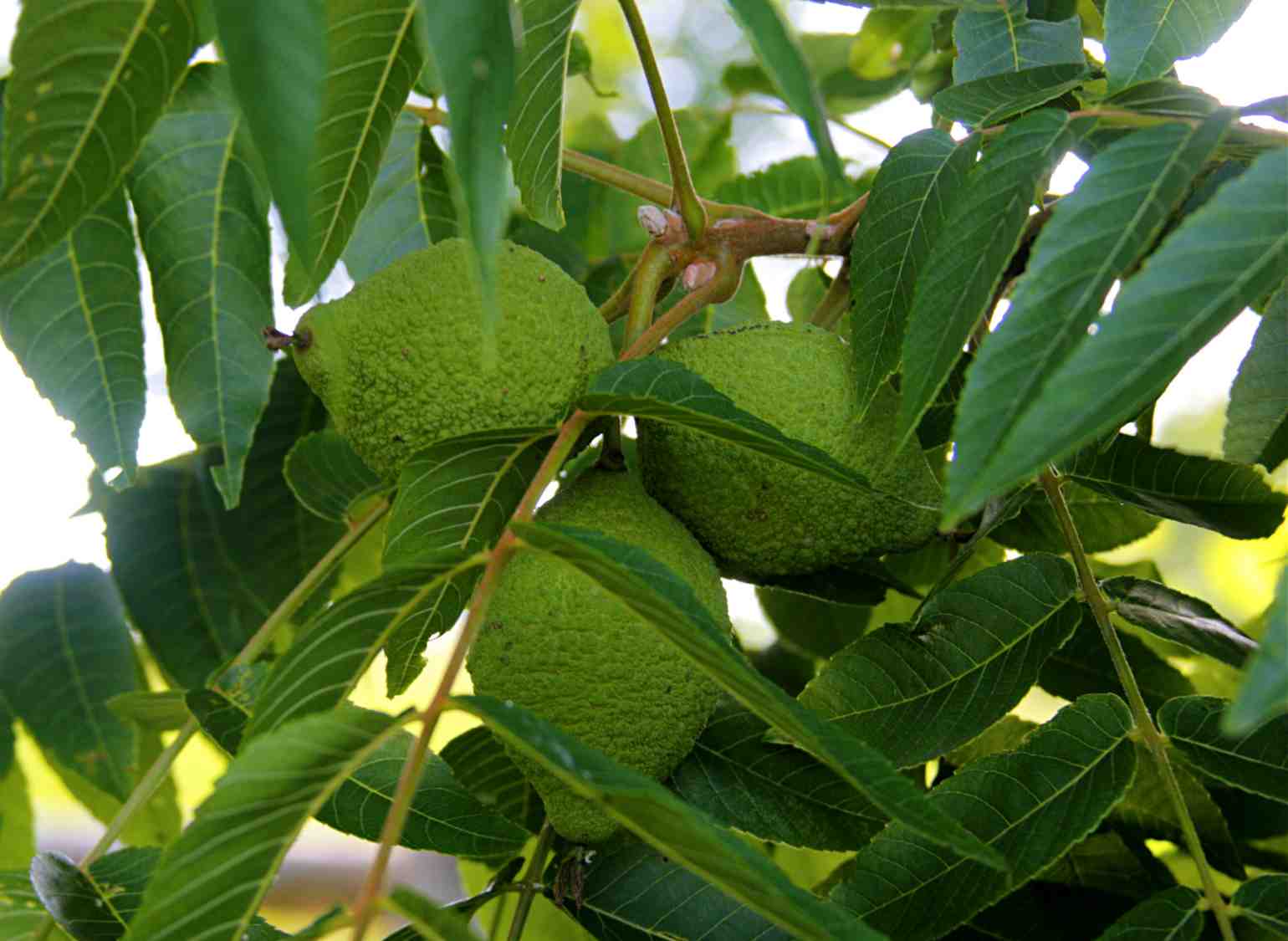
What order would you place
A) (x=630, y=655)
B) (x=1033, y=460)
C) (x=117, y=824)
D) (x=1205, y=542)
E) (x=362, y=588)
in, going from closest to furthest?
(x=1033, y=460), (x=362, y=588), (x=630, y=655), (x=117, y=824), (x=1205, y=542)

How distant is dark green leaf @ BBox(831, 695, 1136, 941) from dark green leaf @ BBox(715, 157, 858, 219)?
0.70 metres

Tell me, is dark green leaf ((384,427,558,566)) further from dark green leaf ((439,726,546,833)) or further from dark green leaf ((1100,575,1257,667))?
dark green leaf ((1100,575,1257,667))

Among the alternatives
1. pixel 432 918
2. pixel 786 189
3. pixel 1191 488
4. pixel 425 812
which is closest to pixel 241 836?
pixel 432 918

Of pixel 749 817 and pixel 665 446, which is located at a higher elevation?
pixel 665 446

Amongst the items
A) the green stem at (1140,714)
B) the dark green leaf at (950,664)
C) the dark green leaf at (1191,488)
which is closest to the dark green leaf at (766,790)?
the dark green leaf at (950,664)

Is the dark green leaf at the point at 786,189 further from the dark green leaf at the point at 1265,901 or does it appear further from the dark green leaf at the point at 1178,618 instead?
the dark green leaf at the point at 1265,901

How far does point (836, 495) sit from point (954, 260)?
22 cm

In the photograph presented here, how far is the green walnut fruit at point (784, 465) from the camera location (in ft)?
2.61

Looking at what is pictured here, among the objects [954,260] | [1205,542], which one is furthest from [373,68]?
[1205,542]

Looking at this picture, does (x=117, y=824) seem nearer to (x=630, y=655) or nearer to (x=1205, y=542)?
(x=630, y=655)

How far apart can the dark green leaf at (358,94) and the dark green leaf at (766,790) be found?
367 mm

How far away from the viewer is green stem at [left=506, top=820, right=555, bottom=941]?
31.1 inches

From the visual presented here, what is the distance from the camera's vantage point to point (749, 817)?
0.79 m

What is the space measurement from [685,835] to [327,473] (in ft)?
2.09
